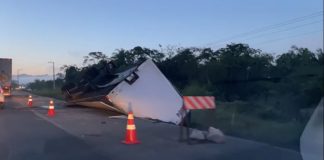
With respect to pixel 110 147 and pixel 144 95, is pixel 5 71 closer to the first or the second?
pixel 144 95

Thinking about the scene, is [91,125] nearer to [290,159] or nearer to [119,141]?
[119,141]

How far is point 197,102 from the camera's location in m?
13.7

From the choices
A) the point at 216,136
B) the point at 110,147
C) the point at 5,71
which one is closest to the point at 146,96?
the point at 216,136

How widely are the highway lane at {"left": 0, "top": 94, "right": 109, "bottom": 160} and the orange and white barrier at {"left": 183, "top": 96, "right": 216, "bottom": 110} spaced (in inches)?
107

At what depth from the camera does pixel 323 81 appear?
689 cm

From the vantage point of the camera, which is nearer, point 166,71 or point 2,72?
point 166,71

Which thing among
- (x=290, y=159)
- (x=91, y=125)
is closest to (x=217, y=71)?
(x=91, y=125)

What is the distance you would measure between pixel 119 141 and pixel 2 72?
4361 centimetres

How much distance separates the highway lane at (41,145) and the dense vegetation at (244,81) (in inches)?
170

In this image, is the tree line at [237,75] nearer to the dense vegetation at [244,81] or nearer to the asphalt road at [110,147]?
the dense vegetation at [244,81]

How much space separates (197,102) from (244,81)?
23253mm

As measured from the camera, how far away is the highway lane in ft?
36.3

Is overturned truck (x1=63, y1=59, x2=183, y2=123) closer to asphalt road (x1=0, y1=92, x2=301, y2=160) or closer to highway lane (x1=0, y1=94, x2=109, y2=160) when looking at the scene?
asphalt road (x1=0, y1=92, x2=301, y2=160)

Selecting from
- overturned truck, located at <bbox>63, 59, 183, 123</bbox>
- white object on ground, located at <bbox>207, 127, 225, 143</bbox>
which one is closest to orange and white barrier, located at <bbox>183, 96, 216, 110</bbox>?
white object on ground, located at <bbox>207, 127, 225, 143</bbox>
